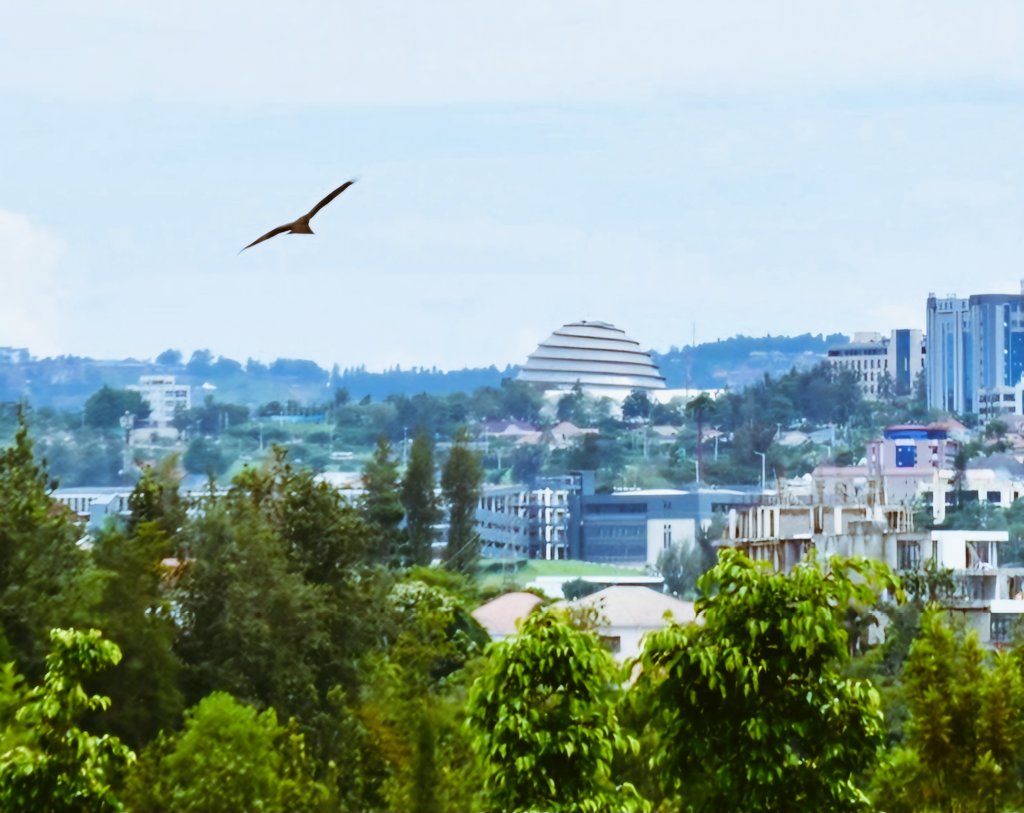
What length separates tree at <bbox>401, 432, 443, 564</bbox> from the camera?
25719 mm

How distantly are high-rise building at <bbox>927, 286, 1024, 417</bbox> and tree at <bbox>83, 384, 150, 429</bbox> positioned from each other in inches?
699

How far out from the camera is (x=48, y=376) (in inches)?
2298

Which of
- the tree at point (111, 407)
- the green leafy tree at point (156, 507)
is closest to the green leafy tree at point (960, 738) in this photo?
the green leafy tree at point (156, 507)

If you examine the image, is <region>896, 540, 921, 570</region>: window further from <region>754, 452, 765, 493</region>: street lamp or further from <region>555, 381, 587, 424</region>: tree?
<region>555, 381, 587, 424</region>: tree

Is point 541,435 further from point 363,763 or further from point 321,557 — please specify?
point 363,763

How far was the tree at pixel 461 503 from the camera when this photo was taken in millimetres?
27219

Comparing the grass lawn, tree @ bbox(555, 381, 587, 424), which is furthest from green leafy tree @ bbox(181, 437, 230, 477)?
tree @ bbox(555, 381, 587, 424)

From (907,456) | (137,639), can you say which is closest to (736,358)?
(907,456)

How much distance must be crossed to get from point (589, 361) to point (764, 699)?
52.0 m

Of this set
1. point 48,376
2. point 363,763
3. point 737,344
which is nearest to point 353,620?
point 363,763

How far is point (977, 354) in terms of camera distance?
57094mm

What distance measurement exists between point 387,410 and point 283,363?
9.12 meters

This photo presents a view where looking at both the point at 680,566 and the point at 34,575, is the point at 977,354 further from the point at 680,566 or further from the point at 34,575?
the point at 34,575

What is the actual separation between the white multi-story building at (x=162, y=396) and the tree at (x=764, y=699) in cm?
4822
